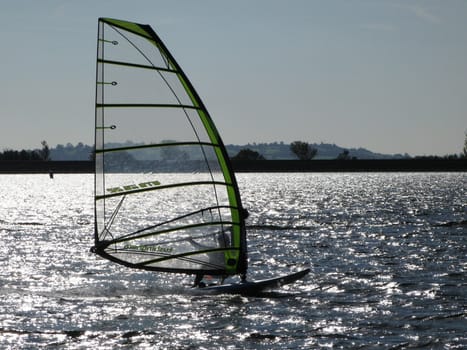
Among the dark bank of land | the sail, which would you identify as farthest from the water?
the dark bank of land

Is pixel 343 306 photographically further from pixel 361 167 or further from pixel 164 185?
pixel 361 167

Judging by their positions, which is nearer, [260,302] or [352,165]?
[260,302]

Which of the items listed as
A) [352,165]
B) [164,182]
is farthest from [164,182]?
[352,165]

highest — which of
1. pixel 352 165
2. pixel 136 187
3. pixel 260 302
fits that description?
pixel 352 165

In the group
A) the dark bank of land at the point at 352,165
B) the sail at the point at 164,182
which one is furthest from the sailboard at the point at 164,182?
the dark bank of land at the point at 352,165

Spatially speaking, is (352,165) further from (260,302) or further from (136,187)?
(136,187)

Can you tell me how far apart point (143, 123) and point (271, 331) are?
402 centimetres

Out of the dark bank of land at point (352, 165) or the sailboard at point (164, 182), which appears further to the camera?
the dark bank of land at point (352, 165)

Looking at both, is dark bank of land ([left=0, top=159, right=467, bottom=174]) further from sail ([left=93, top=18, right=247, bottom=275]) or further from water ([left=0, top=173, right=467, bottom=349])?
sail ([left=93, top=18, right=247, bottom=275])

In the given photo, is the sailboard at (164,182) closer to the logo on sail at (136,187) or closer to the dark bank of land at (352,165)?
the logo on sail at (136,187)

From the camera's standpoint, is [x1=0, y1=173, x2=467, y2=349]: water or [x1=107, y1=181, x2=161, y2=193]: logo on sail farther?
[x1=107, y1=181, x2=161, y2=193]: logo on sail

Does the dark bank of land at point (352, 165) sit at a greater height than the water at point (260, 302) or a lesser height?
greater

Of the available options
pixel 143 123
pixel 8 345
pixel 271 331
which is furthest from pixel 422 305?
pixel 8 345

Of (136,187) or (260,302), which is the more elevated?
(136,187)
